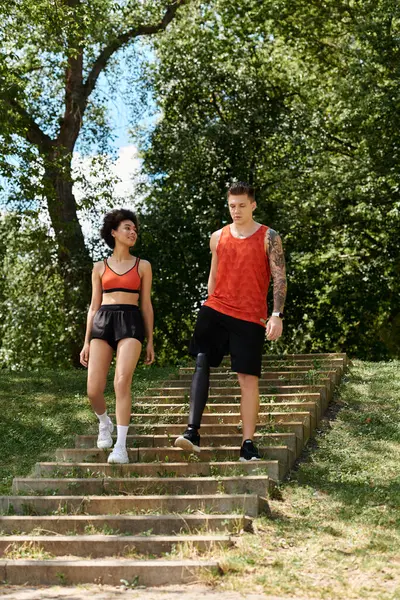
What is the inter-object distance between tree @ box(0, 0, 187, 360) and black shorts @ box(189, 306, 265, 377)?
660 cm

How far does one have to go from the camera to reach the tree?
1331 cm

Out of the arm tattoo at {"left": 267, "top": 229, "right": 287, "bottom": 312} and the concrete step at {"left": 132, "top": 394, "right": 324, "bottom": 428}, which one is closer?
the arm tattoo at {"left": 267, "top": 229, "right": 287, "bottom": 312}

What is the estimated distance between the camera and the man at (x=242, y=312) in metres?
6.77

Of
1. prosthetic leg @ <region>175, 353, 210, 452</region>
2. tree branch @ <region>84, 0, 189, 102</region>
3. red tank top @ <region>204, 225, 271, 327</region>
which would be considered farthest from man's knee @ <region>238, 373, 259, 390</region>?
tree branch @ <region>84, 0, 189, 102</region>

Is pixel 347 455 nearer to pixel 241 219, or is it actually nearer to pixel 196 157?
pixel 241 219

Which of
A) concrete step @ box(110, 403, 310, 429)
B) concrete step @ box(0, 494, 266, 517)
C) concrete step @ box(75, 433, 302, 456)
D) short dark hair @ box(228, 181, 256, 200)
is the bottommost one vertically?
concrete step @ box(0, 494, 266, 517)

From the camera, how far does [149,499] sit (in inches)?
243

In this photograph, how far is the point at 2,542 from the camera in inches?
224

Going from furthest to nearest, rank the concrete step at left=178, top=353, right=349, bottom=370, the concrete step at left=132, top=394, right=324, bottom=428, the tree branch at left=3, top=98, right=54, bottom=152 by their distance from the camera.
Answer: the tree branch at left=3, top=98, right=54, bottom=152 → the concrete step at left=178, top=353, right=349, bottom=370 → the concrete step at left=132, top=394, right=324, bottom=428

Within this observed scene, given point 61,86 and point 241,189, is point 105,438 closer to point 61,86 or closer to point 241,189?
point 241,189

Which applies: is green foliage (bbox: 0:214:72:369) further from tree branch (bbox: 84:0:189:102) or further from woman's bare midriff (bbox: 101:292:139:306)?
woman's bare midriff (bbox: 101:292:139:306)

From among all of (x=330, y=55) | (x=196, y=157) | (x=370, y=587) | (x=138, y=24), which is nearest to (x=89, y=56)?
(x=138, y=24)

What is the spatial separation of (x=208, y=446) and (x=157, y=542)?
202 cm

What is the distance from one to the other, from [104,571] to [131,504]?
3.38ft
